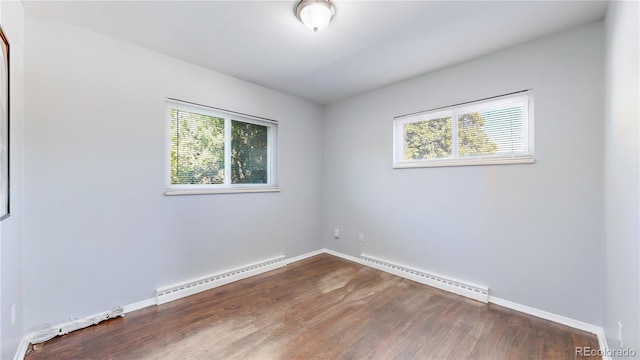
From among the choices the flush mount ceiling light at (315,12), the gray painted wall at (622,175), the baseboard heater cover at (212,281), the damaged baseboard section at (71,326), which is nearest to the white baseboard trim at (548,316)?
the gray painted wall at (622,175)

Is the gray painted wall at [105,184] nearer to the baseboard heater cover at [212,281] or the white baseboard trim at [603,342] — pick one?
the baseboard heater cover at [212,281]

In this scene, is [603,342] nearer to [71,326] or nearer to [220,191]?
[220,191]

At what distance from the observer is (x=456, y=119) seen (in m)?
2.80

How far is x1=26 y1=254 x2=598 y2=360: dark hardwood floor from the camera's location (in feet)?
5.80

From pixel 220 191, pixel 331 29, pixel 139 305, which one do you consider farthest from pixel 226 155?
pixel 331 29

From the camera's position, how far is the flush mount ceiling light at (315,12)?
68.2 inches

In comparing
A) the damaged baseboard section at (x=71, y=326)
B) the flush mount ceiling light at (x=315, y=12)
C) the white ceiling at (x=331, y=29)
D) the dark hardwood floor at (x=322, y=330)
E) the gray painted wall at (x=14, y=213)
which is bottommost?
the dark hardwood floor at (x=322, y=330)

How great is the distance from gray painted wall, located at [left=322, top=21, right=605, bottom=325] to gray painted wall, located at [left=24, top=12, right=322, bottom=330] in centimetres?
202

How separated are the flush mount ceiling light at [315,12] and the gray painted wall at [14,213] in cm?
176

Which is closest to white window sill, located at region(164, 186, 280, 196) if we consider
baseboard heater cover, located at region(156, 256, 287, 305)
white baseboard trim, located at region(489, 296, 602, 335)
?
baseboard heater cover, located at region(156, 256, 287, 305)

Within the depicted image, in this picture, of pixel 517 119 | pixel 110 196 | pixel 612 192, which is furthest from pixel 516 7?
pixel 110 196

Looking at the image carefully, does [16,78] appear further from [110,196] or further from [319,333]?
[319,333]

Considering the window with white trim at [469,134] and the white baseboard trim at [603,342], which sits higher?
the window with white trim at [469,134]

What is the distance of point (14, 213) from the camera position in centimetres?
165
